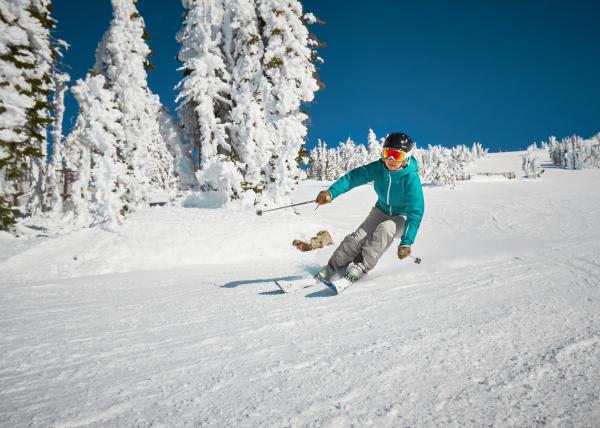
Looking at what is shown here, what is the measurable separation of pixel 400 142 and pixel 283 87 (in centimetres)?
1013

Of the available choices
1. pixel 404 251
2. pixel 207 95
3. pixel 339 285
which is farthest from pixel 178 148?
pixel 404 251

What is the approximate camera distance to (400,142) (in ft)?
14.5

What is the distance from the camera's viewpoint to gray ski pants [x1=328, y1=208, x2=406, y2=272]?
4109 mm

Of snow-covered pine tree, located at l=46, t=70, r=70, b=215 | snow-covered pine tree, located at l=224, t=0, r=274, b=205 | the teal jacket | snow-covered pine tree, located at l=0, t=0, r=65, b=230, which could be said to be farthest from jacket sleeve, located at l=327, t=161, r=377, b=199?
snow-covered pine tree, located at l=46, t=70, r=70, b=215

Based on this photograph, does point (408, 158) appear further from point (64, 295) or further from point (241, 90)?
point (241, 90)

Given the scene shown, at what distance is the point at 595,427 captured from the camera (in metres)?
1.20

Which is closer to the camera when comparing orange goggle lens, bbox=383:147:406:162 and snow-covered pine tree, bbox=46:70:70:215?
orange goggle lens, bbox=383:147:406:162

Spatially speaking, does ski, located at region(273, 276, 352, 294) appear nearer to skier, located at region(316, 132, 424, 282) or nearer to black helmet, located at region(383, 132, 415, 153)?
→ skier, located at region(316, 132, 424, 282)

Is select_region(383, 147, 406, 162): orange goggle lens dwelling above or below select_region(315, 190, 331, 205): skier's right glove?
above

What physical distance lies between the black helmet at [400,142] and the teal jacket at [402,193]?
10.6 inches

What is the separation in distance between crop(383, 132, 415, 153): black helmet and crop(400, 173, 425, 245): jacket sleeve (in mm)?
414

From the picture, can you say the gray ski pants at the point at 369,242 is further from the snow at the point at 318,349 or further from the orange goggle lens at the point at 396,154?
the orange goggle lens at the point at 396,154

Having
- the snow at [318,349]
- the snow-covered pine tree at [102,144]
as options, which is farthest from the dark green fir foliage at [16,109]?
the snow at [318,349]

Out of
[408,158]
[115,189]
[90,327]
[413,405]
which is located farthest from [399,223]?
[115,189]
